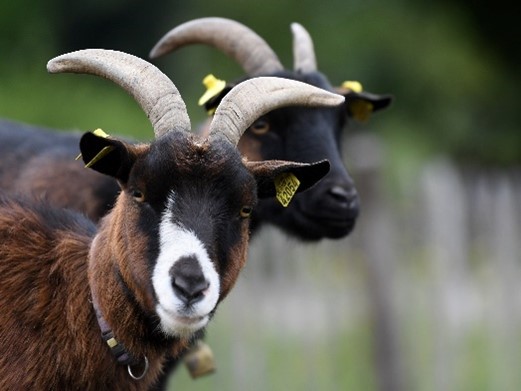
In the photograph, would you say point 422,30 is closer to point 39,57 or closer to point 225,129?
point 39,57

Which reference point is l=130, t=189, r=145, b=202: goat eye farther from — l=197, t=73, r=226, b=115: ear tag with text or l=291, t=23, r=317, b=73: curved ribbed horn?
l=291, t=23, r=317, b=73: curved ribbed horn

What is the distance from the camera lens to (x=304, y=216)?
851cm

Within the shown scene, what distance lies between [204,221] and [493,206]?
21.2 feet

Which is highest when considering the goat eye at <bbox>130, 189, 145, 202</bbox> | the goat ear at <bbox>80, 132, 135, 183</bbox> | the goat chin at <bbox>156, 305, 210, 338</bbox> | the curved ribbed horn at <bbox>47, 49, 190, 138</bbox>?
the curved ribbed horn at <bbox>47, 49, 190, 138</bbox>

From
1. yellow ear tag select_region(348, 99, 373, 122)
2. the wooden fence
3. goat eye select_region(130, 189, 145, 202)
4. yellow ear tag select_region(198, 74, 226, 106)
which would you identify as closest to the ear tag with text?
yellow ear tag select_region(198, 74, 226, 106)

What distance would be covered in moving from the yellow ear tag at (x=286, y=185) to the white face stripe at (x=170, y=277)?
72 cm

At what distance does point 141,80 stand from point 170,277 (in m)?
1.18

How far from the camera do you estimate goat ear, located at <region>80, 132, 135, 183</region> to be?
19.1 feet

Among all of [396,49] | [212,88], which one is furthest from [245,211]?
[396,49]

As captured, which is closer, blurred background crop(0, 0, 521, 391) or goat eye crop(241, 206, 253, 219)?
goat eye crop(241, 206, 253, 219)

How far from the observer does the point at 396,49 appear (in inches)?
896

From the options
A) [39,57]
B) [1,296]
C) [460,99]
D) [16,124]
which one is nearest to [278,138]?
[16,124]

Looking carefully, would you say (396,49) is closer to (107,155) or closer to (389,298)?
(389,298)

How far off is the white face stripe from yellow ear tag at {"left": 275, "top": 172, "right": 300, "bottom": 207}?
0.72m
